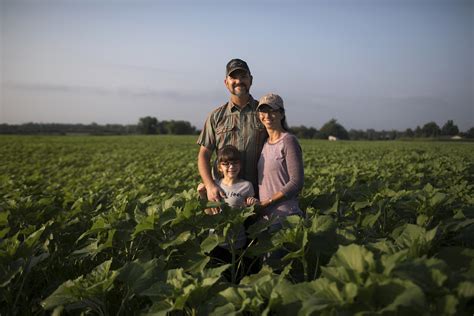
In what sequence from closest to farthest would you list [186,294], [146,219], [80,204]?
[186,294], [146,219], [80,204]

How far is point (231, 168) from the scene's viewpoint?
341 centimetres

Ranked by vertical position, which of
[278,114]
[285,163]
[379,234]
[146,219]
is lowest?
[379,234]

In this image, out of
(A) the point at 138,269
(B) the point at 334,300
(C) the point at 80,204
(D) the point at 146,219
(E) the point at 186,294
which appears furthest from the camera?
(C) the point at 80,204

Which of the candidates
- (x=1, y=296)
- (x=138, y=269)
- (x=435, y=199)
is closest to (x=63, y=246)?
(x=1, y=296)

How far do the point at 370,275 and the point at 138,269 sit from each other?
1372 mm

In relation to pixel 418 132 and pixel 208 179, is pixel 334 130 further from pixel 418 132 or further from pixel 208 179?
pixel 208 179

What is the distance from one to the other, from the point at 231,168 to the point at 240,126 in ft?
1.55

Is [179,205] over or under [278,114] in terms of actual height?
under

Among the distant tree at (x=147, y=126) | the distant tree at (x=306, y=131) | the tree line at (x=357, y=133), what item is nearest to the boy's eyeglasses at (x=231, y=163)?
the tree line at (x=357, y=133)

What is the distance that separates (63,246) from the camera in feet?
12.7

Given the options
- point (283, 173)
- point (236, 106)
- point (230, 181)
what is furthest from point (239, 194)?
point (236, 106)

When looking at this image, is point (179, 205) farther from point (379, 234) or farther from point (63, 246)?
→ point (379, 234)

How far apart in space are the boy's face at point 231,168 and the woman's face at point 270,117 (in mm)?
458

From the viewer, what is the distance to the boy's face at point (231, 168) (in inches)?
134
